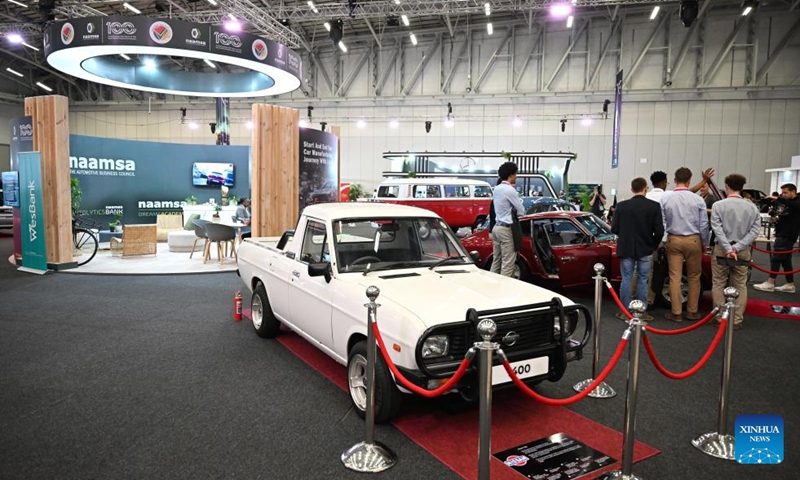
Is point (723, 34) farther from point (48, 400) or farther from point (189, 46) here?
point (48, 400)

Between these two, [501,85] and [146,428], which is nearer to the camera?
[146,428]

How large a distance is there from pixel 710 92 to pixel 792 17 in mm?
3815

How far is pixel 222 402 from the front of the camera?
3.93m

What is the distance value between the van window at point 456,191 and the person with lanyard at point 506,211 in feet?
31.2

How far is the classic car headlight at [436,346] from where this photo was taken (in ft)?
10.6

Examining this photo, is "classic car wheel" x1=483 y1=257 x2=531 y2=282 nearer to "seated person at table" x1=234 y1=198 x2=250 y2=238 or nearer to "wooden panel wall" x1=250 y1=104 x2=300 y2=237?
"wooden panel wall" x1=250 y1=104 x2=300 y2=237

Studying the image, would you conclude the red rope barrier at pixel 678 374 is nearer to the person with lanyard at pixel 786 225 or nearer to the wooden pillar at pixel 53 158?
the person with lanyard at pixel 786 225

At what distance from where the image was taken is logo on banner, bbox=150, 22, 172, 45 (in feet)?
34.3

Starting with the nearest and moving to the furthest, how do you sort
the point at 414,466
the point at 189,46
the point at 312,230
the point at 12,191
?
the point at 414,466, the point at 312,230, the point at 12,191, the point at 189,46

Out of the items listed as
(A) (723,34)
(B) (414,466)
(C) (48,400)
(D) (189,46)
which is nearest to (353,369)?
(B) (414,466)

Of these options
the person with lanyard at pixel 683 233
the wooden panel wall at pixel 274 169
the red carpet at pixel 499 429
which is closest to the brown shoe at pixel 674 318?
the person with lanyard at pixel 683 233

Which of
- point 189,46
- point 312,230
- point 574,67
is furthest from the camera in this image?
point 574,67

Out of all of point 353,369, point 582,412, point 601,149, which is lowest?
point 582,412

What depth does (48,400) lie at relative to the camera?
3.92 meters
